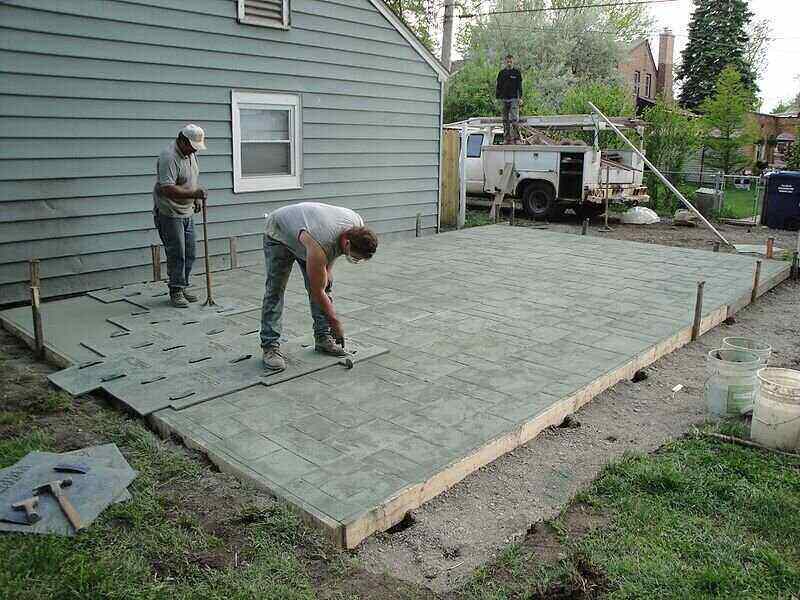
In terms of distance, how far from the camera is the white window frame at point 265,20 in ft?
26.6

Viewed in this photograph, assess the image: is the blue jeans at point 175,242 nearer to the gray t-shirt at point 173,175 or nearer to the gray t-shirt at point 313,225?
the gray t-shirt at point 173,175

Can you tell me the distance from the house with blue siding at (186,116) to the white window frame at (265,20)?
0.02 meters

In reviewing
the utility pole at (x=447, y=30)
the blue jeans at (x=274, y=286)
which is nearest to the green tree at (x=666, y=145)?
the utility pole at (x=447, y=30)

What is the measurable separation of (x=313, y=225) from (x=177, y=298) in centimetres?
254

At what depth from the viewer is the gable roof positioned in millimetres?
9817

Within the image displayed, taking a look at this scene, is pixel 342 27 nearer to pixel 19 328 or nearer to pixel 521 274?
pixel 521 274

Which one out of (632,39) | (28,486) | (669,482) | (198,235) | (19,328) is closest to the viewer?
(28,486)

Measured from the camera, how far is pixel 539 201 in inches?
575

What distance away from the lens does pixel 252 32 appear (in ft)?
27.2

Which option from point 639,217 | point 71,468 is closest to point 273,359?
point 71,468

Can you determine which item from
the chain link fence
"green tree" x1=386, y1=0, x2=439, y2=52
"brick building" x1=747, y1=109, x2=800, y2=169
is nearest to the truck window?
the chain link fence

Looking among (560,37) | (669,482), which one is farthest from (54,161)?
(560,37)

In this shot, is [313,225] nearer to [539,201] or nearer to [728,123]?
[539,201]

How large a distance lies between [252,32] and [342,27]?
1593 millimetres
